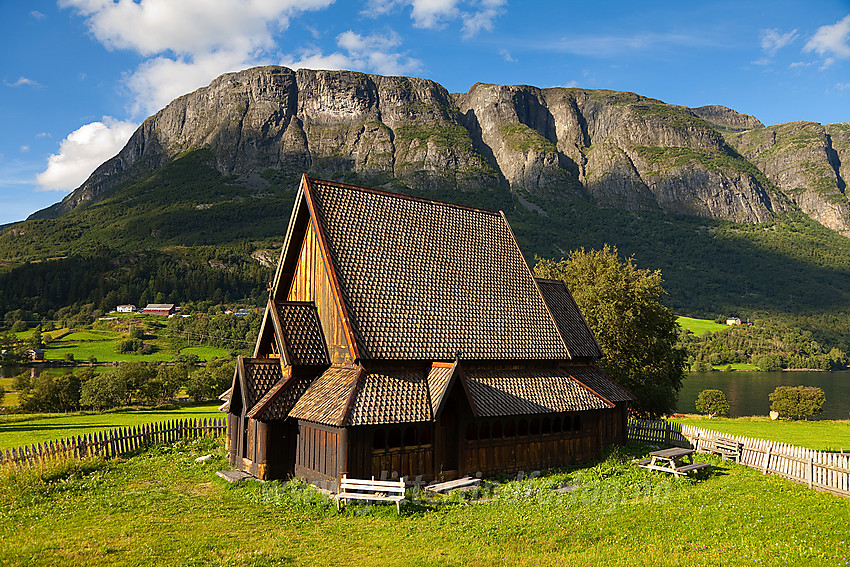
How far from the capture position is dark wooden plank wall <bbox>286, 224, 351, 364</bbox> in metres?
20.9

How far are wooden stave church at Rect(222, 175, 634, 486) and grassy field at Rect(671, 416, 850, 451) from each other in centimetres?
1810

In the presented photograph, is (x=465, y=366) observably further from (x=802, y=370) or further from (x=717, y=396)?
(x=802, y=370)

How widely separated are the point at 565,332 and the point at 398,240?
31.9 feet

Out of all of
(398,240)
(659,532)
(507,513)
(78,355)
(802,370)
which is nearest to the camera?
(659,532)

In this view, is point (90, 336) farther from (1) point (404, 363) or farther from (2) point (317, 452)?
(1) point (404, 363)

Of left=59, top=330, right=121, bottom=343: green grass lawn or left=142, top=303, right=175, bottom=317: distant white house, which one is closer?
left=59, top=330, right=121, bottom=343: green grass lawn

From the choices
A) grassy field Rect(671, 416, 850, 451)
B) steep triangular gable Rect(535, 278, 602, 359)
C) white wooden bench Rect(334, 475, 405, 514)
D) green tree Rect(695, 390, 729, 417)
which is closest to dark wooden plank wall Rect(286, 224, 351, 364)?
white wooden bench Rect(334, 475, 405, 514)

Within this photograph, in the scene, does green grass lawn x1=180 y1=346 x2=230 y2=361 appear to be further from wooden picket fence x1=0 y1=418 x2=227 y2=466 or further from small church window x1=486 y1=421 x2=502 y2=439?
small church window x1=486 y1=421 x2=502 y2=439

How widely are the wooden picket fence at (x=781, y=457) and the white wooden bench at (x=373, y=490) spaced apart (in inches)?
627

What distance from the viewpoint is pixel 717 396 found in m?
79.7

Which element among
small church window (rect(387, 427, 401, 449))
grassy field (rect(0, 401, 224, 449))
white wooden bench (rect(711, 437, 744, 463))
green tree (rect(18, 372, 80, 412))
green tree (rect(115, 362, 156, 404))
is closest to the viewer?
small church window (rect(387, 427, 401, 449))

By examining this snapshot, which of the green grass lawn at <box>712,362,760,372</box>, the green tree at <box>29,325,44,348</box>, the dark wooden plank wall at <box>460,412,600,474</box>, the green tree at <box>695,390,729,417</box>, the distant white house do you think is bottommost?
the green grass lawn at <box>712,362,760,372</box>

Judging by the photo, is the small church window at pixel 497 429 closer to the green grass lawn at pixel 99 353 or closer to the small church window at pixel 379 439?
the small church window at pixel 379 439

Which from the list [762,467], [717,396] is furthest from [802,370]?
[762,467]
